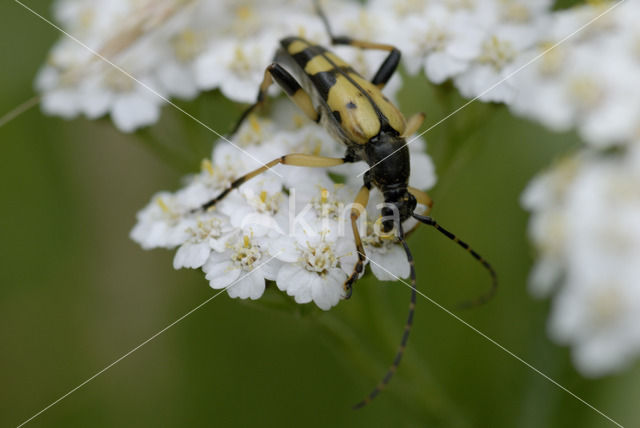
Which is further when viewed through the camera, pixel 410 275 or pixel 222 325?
pixel 222 325

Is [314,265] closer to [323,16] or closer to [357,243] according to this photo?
[357,243]

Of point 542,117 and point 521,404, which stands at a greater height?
point 542,117

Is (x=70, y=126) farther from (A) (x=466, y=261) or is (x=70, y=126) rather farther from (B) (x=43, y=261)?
(A) (x=466, y=261)

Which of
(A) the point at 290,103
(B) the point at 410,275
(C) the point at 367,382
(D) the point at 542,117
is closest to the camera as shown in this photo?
(D) the point at 542,117

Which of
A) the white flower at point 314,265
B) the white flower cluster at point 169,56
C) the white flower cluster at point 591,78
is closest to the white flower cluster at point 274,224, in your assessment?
the white flower at point 314,265

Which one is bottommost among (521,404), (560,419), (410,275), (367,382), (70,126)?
(560,419)

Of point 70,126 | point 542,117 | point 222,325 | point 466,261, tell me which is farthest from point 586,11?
Result: point 70,126

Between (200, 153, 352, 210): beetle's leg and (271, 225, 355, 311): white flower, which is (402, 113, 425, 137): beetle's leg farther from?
(271, 225, 355, 311): white flower

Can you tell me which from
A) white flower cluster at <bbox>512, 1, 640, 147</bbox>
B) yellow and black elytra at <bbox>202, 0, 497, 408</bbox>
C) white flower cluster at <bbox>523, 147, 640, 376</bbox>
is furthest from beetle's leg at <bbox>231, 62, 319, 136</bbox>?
white flower cluster at <bbox>523, 147, 640, 376</bbox>

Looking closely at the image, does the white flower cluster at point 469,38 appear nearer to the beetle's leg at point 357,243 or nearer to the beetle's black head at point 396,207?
the beetle's black head at point 396,207
